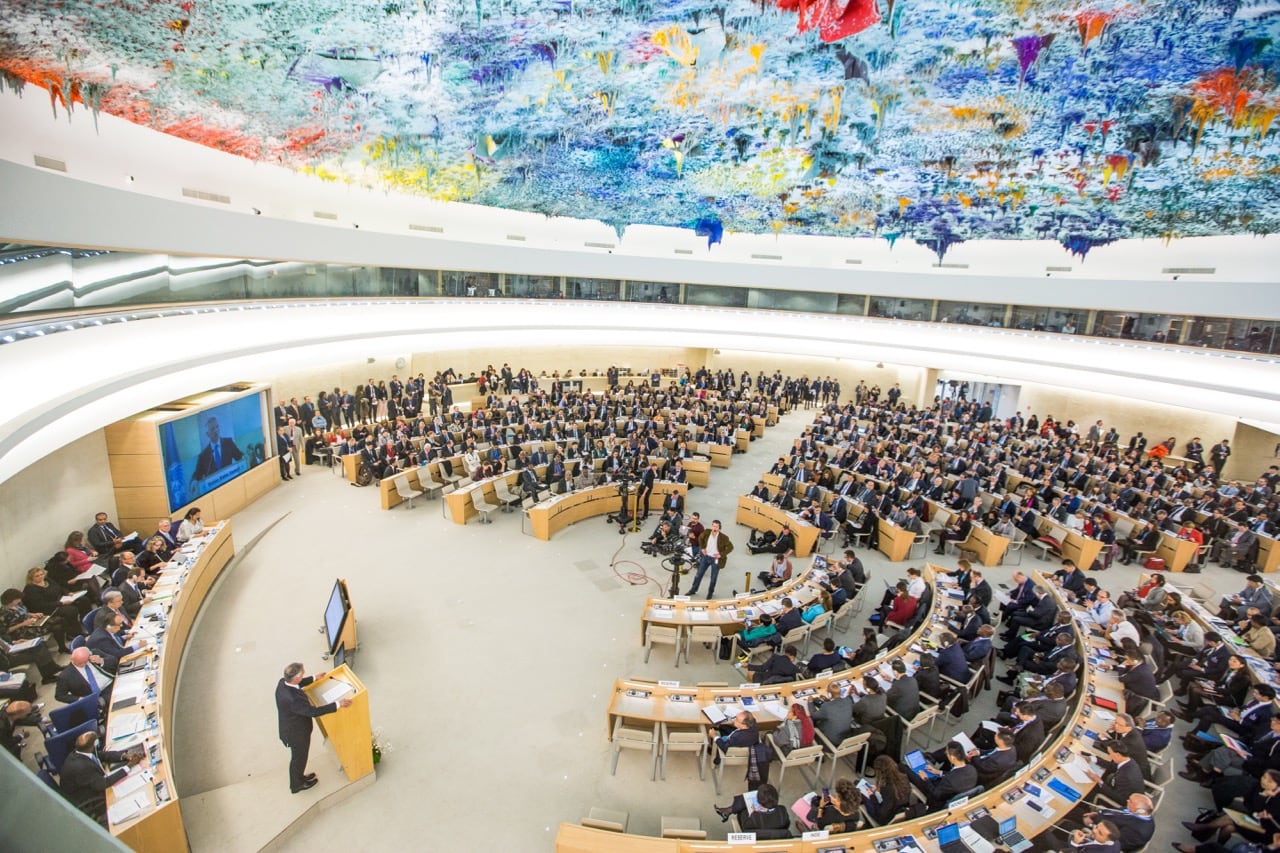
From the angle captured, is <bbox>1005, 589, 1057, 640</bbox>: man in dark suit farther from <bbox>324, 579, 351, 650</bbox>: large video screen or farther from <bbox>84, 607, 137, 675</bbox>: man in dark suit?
<bbox>84, 607, 137, 675</bbox>: man in dark suit

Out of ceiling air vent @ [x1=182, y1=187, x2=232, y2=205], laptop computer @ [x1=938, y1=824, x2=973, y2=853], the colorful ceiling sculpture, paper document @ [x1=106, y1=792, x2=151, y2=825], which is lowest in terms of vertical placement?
laptop computer @ [x1=938, y1=824, x2=973, y2=853]

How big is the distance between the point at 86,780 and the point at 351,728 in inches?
77.2

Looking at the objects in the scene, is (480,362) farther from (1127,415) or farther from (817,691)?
(1127,415)

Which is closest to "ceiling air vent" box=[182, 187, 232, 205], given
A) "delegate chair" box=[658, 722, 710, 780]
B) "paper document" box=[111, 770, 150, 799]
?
"paper document" box=[111, 770, 150, 799]

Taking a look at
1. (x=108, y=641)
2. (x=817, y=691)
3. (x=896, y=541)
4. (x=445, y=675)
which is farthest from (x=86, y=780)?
(x=896, y=541)

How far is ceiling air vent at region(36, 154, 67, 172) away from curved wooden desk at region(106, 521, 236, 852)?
5578 millimetres

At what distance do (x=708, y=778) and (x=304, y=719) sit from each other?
4250 millimetres

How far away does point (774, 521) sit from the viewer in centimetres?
1259

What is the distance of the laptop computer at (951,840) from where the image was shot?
4629 mm

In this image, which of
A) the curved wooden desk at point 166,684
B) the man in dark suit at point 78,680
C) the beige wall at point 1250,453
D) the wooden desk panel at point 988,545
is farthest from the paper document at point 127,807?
the beige wall at point 1250,453

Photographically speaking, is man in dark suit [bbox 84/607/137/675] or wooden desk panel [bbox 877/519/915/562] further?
wooden desk panel [bbox 877/519/915/562]

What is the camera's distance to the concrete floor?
18.8ft

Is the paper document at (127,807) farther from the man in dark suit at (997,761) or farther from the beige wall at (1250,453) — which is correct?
the beige wall at (1250,453)

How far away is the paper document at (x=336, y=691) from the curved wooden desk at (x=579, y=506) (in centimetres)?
609
